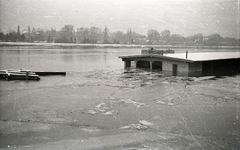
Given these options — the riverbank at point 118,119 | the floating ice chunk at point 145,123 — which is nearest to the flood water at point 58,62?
the riverbank at point 118,119

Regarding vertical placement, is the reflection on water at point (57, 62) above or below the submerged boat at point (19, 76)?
above

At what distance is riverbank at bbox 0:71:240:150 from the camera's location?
979 centimetres

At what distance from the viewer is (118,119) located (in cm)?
1302

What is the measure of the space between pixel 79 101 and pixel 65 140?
7.48 metres

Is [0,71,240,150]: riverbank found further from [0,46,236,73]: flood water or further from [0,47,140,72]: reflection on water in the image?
[0,47,140,72]: reflection on water

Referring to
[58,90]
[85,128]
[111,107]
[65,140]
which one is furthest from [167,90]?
[65,140]

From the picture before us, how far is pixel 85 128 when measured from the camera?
11.4 meters

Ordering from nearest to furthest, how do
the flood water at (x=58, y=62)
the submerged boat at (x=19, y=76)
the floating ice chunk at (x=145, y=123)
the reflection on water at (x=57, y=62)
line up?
the floating ice chunk at (x=145, y=123) → the submerged boat at (x=19, y=76) → the flood water at (x=58, y=62) → the reflection on water at (x=57, y=62)

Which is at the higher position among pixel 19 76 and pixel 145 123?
pixel 19 76

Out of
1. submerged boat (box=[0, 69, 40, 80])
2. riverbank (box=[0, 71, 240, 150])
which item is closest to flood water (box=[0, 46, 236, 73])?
submerged boat (box=[0, 69, 40, 80])

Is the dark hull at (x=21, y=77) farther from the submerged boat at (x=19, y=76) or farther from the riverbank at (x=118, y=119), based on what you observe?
the riverbank at (x=118, y=119)

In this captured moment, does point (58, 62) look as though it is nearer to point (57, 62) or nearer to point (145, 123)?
point (57, 62)

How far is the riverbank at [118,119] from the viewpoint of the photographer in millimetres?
9789

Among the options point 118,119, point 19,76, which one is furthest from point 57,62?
point 118,119
